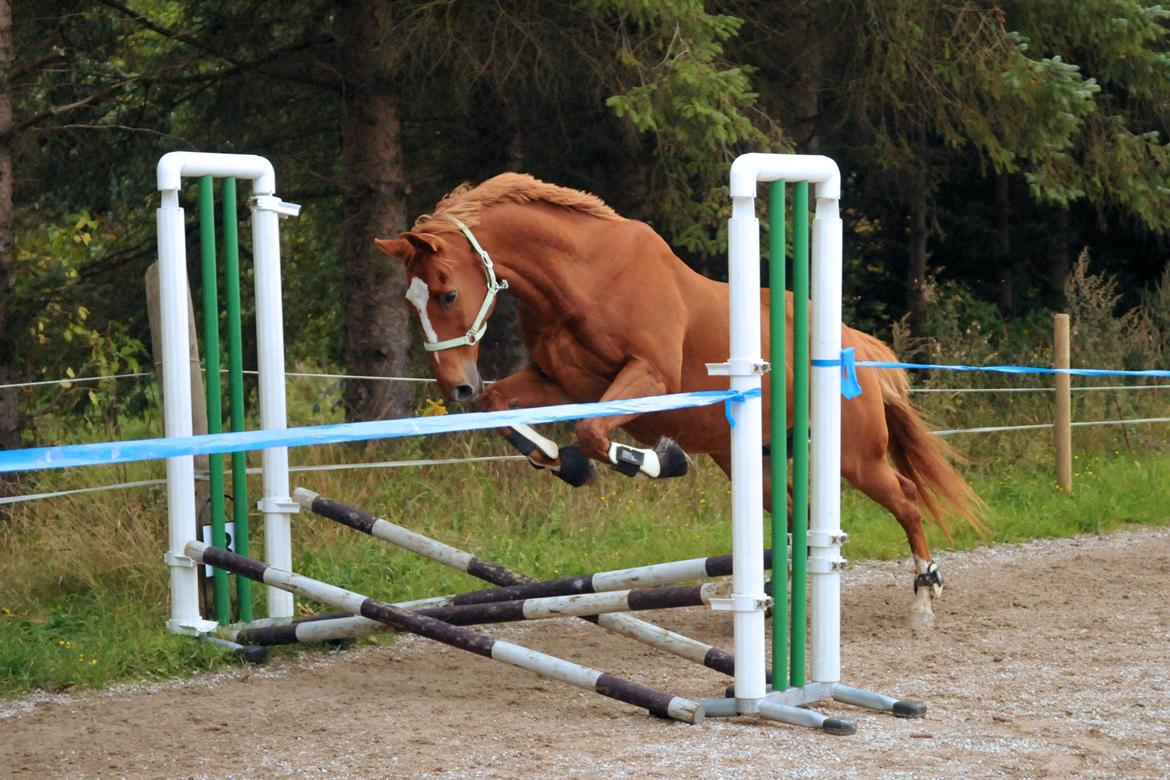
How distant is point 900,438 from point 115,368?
4917mm

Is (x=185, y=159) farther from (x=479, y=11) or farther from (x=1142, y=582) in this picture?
(x=1142, y=582)

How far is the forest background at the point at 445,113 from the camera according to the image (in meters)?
8.68

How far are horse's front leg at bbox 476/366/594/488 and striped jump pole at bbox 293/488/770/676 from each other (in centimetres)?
47

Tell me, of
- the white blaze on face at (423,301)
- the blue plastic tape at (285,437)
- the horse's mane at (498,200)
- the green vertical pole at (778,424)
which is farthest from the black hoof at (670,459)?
the horse's mane at (498,200)

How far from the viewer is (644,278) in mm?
5742

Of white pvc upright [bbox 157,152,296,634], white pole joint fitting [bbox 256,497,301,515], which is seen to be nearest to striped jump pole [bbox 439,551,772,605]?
white pole joint fitting [bbox 256,497,301,515]

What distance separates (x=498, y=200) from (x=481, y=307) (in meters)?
0.54

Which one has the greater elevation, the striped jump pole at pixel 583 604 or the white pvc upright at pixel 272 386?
the white pvc upright at pixel 272 386

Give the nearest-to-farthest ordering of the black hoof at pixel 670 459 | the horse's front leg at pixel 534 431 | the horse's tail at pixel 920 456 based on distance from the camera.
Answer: the black hoof at pixel 670 459 < the horse's front leg at pixel 534 431 < the horse's tail at pixel 920 456

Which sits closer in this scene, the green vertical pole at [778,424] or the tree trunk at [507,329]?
the green vertical pole at [778,424]

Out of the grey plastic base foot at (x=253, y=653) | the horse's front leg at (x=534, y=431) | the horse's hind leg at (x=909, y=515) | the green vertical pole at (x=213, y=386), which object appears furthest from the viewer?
the horse's hind leg at (x=909, y=515)

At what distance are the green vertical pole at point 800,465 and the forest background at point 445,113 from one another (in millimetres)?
3394

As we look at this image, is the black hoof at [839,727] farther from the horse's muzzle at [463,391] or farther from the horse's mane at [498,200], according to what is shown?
the horse's mane at [498,200]

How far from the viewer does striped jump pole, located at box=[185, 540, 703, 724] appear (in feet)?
15.4
